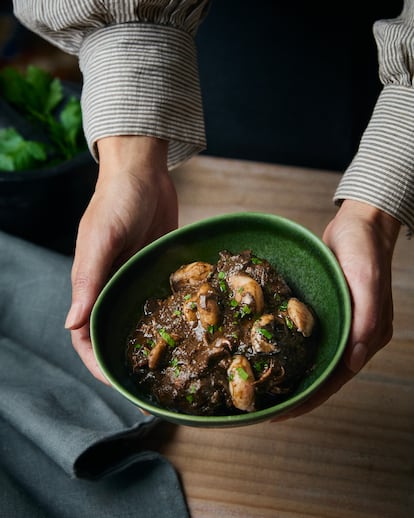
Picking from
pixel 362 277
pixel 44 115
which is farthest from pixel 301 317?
pixel 44 115

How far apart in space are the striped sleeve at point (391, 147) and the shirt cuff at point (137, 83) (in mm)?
375

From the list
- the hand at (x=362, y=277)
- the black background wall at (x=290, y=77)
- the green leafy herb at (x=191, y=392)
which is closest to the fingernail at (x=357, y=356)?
the hand at (x=362, y=277)

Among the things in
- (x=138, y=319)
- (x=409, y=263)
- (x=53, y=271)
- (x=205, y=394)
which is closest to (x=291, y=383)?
(x=205, y=394)

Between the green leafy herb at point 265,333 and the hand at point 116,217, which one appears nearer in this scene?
the green leafy herb at point 265,333

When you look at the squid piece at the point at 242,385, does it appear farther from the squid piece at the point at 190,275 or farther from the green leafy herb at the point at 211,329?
the squid piece at the point at 190,275

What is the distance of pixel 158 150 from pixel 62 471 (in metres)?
0.66

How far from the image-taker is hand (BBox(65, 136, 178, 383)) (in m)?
1.11

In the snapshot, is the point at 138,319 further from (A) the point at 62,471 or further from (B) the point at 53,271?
(B) the point at 53,271

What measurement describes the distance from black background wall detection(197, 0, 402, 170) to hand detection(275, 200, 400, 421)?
761 mm

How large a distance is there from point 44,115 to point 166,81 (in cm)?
73

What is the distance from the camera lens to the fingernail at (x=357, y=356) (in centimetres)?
99

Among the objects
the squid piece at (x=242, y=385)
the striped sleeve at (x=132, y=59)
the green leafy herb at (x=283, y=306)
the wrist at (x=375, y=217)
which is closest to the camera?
the squid piece at (x=242, y=385)

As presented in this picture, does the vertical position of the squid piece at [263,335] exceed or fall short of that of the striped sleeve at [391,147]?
it falls short

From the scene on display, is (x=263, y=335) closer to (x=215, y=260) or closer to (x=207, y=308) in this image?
(x=207, y=308)
